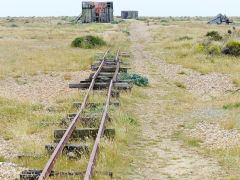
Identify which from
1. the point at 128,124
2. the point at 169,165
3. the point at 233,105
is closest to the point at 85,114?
the point at 128,124

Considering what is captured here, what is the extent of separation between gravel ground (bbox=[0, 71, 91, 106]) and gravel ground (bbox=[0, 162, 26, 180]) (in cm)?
432

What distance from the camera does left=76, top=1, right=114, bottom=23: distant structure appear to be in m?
54.6

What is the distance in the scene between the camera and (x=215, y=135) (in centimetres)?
706

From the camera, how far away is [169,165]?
561 centimetres

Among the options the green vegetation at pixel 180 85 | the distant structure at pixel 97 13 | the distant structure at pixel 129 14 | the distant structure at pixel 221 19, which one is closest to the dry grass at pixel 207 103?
the green vegetation at pixel 180 85

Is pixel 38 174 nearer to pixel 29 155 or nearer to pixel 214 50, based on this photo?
pixel 29 155

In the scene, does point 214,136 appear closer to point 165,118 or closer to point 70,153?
point 165,118

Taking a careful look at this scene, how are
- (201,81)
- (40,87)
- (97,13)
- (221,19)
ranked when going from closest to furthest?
1. (40,87)
2. (201,81)
3. (97,13)
4. (221,19)

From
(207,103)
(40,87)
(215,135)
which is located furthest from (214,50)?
(215,135)

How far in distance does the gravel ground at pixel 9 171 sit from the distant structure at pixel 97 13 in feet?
165

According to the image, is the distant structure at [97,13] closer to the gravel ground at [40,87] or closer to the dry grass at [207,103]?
the dry grass at [207,103]

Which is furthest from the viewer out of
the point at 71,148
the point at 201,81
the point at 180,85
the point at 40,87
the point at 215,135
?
the point at 201,81

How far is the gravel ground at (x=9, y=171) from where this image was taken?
4.94 metres

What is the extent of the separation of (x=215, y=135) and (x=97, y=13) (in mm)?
52941
